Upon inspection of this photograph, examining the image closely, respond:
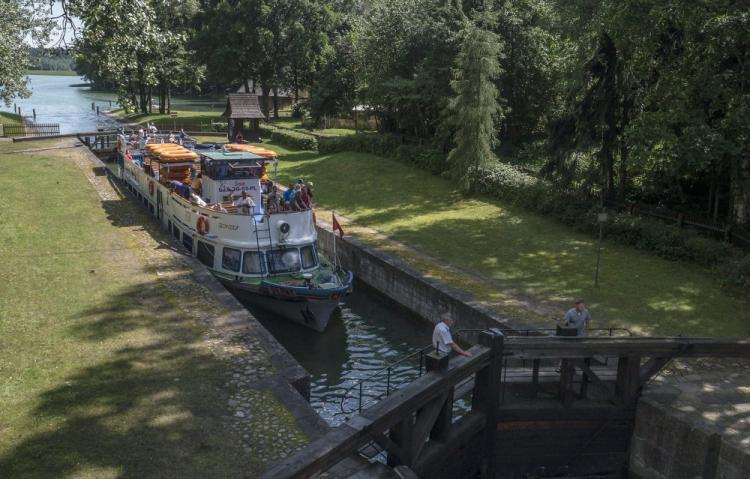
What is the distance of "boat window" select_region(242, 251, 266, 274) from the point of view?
21578mm

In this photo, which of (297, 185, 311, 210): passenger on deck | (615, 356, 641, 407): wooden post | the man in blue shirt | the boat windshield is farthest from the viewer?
the boat windshield

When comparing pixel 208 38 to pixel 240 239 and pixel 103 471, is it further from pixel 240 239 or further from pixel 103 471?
pixel 103 471

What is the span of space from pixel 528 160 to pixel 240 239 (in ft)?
67.9

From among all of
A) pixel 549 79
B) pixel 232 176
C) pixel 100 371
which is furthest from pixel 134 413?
pixel 549 79

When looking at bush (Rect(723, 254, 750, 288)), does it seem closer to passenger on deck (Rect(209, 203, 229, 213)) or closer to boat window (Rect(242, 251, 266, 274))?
boat window (Rect(242, 251, 266, 274))

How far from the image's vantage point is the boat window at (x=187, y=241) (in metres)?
24.1

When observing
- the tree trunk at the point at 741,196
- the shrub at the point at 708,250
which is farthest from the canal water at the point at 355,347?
the tree trunk at the point at 741,196

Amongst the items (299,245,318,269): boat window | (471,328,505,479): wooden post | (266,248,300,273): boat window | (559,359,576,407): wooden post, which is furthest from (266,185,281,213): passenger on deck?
(559,359,576,407): wooden post

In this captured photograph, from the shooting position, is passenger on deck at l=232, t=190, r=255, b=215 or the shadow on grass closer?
the shadow on grass

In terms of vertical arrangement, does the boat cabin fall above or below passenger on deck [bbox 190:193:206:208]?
above

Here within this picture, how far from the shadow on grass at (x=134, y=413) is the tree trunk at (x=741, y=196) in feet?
61.4

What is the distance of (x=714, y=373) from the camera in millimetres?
14469

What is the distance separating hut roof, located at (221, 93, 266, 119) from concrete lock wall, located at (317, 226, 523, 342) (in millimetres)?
28543

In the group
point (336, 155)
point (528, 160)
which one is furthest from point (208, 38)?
point (528, 160)
